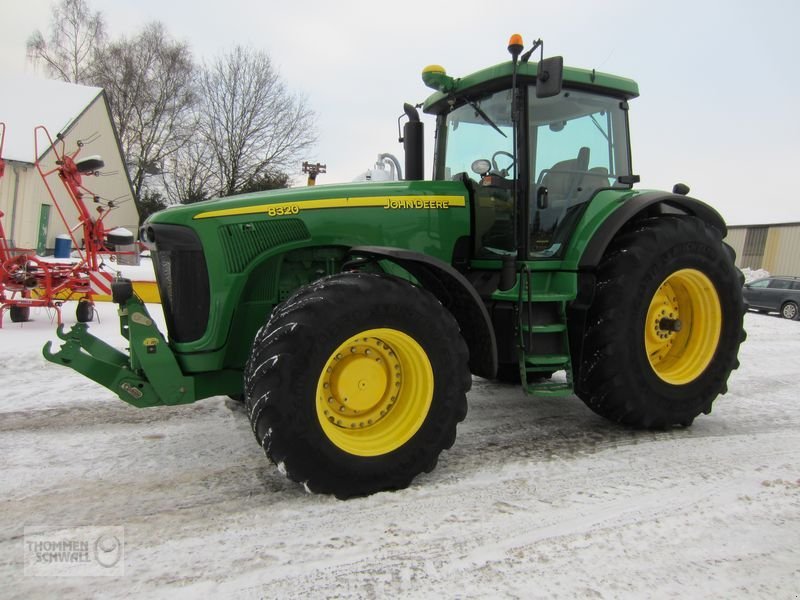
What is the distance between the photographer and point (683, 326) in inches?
161

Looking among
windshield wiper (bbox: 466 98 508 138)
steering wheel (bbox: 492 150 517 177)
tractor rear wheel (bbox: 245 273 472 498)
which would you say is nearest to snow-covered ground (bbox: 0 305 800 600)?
tractor rear wheel (bbox: 245 273 472 498)

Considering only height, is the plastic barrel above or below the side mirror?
below

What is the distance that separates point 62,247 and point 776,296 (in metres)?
23.0

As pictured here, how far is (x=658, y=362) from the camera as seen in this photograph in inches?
158

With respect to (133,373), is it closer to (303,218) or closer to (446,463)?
(303,218)

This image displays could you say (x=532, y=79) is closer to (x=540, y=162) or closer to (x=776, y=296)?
(x=540, y=162)

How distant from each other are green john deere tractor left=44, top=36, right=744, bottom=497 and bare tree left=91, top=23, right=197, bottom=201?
30.0m

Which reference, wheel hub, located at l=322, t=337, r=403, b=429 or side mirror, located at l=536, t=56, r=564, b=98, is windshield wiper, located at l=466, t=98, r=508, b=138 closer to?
side mirror, located at l=536, t=56, r=564, b=98

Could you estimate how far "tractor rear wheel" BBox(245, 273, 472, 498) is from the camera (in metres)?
2.59

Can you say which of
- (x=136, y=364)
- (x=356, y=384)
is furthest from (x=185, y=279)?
(x=356, y=384)

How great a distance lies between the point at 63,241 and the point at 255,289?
19.9 meters

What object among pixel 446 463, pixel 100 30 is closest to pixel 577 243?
pixel 446 463

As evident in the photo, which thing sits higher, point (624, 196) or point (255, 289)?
point (624, 196)

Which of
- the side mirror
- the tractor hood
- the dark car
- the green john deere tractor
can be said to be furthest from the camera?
the dark car
